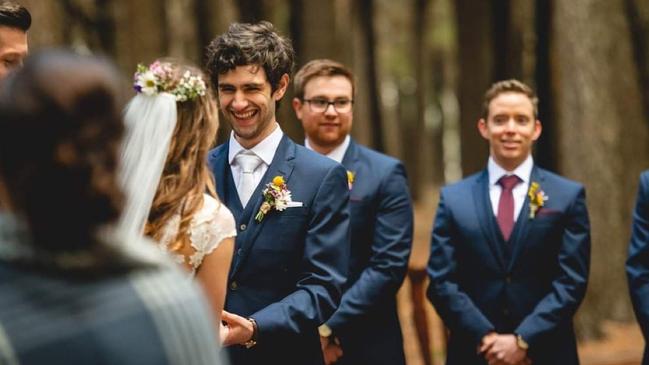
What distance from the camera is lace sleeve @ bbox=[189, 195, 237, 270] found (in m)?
3.28

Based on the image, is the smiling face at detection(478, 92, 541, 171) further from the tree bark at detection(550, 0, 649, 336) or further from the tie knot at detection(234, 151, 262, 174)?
the tree bark at detection(550, 0, 649, 336)

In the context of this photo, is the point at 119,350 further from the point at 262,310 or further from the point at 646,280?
the point at 646,280

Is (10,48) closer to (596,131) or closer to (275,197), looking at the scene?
(275,197)

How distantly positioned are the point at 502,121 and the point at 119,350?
4.26 metres

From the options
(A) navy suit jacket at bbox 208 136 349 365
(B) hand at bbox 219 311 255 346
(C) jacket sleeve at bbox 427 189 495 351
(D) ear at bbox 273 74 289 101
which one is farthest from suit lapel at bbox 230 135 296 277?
(C) jacket sleeve at bbox 427 189 495 351

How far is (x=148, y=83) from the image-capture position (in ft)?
10.8

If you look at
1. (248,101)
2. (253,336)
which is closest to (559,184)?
(248,101)

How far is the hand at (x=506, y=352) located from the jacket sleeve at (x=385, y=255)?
69 cm

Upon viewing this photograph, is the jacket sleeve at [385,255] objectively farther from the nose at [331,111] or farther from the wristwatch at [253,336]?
the wristwatch at [253,336]

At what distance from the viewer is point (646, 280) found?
17.6 ft

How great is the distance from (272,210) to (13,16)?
4.85 feet

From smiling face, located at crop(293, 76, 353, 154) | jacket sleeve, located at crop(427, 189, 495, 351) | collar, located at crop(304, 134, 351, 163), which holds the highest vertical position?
smiling face, located at crop(293, 76, 353, 154)

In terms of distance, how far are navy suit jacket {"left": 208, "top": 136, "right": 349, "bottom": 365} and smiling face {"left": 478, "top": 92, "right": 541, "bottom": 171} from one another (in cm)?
160

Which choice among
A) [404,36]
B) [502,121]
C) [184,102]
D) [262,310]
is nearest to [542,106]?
[502,121]
